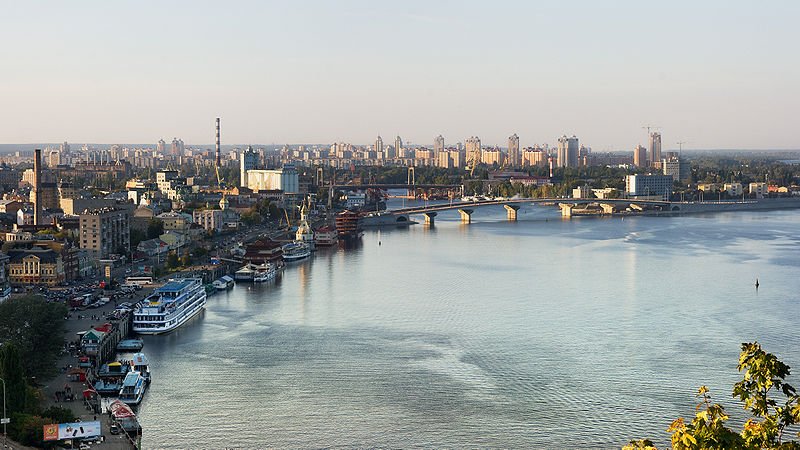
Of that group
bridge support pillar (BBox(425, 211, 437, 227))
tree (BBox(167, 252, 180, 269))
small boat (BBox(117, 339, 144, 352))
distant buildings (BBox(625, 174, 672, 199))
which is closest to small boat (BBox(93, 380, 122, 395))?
small boat (BBox(117, 339, 144, 352))

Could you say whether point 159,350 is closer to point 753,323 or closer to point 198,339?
point 198,339

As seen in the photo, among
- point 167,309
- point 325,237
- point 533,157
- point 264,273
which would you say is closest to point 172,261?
point 264,273

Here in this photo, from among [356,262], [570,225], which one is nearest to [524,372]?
[356,262]

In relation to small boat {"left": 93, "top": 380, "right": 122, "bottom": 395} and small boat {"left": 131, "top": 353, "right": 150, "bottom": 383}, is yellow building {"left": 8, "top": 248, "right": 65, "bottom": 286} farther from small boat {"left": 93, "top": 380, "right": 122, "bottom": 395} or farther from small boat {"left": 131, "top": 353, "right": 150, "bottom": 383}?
small boat {"left": 93, "top": 380, "right": 122, "bottom": 395}

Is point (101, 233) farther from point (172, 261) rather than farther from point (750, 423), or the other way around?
point (750, 423)

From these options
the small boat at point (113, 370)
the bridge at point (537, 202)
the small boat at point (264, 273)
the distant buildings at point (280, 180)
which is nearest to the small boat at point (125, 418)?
the small boat at point (113, 370)

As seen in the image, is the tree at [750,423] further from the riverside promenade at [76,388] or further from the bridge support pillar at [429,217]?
the bridge support pillar at [429,217]
